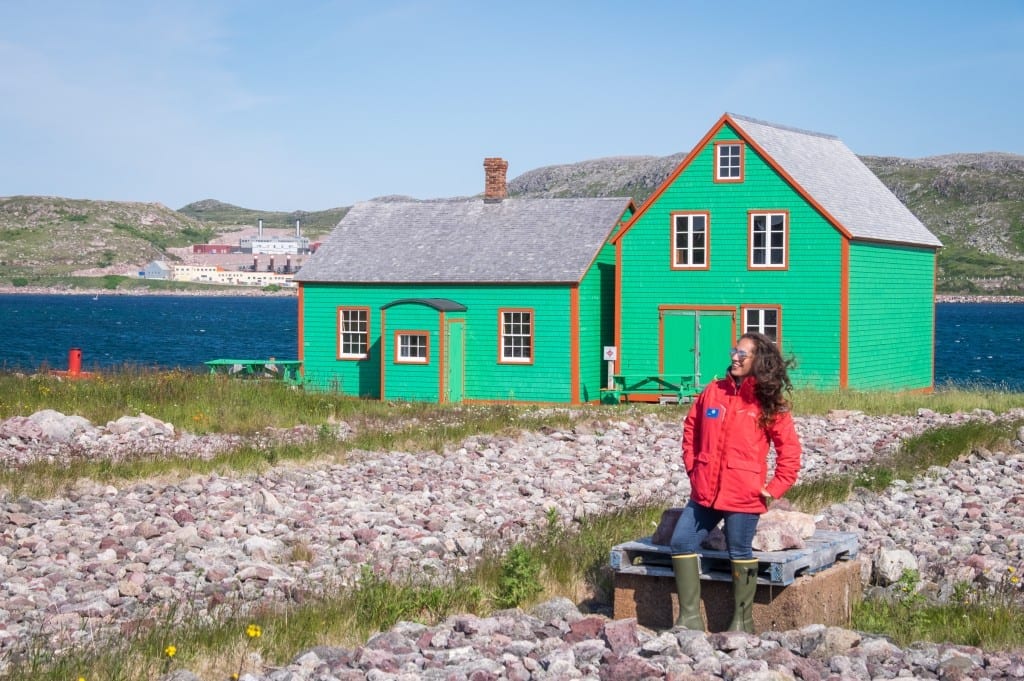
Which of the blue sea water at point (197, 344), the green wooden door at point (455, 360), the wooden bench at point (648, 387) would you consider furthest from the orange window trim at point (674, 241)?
the blue sea water at point (197, 344)

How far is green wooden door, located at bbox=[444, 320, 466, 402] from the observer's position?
30.0 metres

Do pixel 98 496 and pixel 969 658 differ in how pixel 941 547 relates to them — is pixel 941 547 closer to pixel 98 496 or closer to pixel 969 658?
pixel 969 658

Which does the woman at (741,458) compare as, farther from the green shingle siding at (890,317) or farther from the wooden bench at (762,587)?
the green shingle siding at (890,317)

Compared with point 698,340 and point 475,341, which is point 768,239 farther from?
point 475,341

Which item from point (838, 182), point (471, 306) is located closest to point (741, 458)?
point (471, 306)

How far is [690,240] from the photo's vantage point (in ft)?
96.6

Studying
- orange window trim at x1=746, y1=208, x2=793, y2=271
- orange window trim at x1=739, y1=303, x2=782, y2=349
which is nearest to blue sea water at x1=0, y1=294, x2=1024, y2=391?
orange window trim at x1=739, y1=303, x2=782, y2=349

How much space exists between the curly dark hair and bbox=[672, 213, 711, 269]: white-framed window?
20823 mm

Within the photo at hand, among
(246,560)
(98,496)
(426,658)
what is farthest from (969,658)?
(98,496)

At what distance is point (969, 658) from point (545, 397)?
22271 millimetres

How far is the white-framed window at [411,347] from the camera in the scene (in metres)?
30.2

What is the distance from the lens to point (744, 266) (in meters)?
28.9

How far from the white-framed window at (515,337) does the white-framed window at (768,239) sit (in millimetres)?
5347

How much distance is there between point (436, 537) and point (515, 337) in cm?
1744
